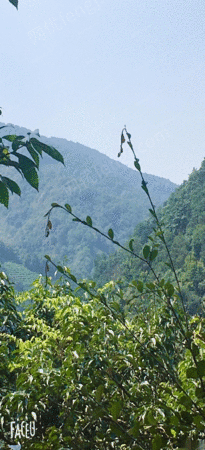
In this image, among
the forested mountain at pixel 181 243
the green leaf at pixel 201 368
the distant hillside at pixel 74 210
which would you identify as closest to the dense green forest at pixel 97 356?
the green leaf at pixel 201 368

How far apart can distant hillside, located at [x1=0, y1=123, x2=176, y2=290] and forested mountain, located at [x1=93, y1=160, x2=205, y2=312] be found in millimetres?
32439

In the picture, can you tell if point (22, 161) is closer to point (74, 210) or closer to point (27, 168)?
point (27, 168)

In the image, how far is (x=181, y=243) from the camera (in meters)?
45.1

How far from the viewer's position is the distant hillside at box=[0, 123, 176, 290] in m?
100

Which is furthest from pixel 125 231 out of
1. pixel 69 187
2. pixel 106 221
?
pixel 69 187

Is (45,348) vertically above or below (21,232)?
above

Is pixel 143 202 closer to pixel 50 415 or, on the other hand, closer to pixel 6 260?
pixel 6 260

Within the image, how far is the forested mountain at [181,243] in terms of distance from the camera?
A: 41188 mm

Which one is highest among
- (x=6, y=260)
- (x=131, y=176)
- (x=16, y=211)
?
(x=131, y=176)

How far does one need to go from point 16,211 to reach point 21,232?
10.0 m

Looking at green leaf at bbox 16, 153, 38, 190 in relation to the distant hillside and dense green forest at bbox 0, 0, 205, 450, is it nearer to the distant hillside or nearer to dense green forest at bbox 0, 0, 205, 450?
dense green forest at bbox 0, 0, 205, 450

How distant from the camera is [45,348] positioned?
5.46 feet

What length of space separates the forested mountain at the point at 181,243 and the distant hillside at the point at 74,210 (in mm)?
32439

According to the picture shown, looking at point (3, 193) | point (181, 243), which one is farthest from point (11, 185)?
point (181, 243)
